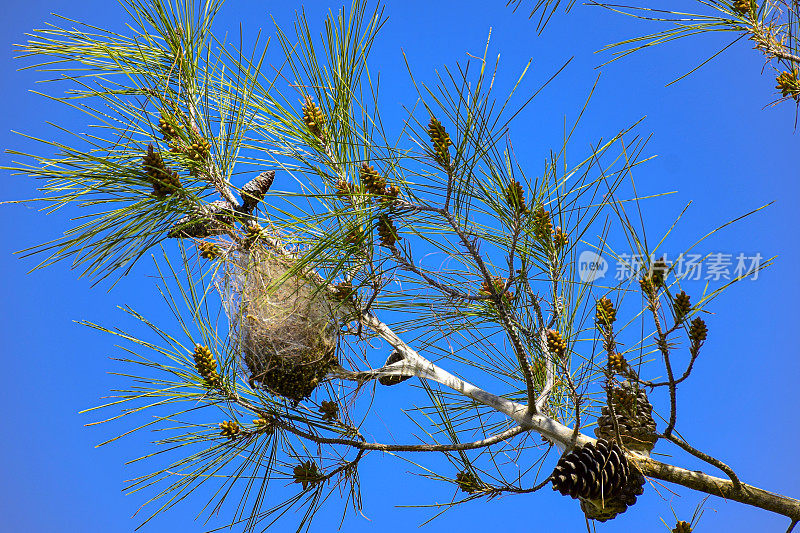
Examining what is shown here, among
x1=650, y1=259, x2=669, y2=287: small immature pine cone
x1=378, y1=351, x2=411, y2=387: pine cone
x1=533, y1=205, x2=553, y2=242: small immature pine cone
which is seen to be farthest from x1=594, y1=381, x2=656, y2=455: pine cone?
x1=378, y1=351, x2=411, y2=387: pine cone

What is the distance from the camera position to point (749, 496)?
1.14 metres

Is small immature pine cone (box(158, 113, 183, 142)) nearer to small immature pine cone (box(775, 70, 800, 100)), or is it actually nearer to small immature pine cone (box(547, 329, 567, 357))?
small immature pine cone (box(547, 329, 567, 357))

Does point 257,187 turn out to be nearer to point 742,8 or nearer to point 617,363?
point 617,363

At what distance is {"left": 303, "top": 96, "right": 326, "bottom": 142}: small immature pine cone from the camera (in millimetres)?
1168

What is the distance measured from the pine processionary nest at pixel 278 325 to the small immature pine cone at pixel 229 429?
0.32ft

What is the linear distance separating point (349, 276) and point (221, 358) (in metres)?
0.28

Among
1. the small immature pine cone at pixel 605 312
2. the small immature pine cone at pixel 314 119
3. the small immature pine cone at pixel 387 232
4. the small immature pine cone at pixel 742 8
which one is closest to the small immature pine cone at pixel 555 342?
the small immature pine cone at pixel 605 312

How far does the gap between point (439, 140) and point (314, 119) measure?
26 centimetres

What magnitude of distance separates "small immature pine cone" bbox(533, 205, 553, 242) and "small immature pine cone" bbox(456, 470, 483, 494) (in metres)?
0.47

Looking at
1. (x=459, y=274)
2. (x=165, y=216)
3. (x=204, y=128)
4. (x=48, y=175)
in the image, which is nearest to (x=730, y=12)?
(x=459, y=274)

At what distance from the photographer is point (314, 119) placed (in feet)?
3.84

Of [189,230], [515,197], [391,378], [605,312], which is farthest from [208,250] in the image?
[605,312]

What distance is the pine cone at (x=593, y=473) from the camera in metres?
1.07

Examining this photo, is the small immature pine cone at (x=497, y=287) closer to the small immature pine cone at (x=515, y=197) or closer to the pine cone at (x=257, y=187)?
the small immature pine cone at (x=515, y=197)
